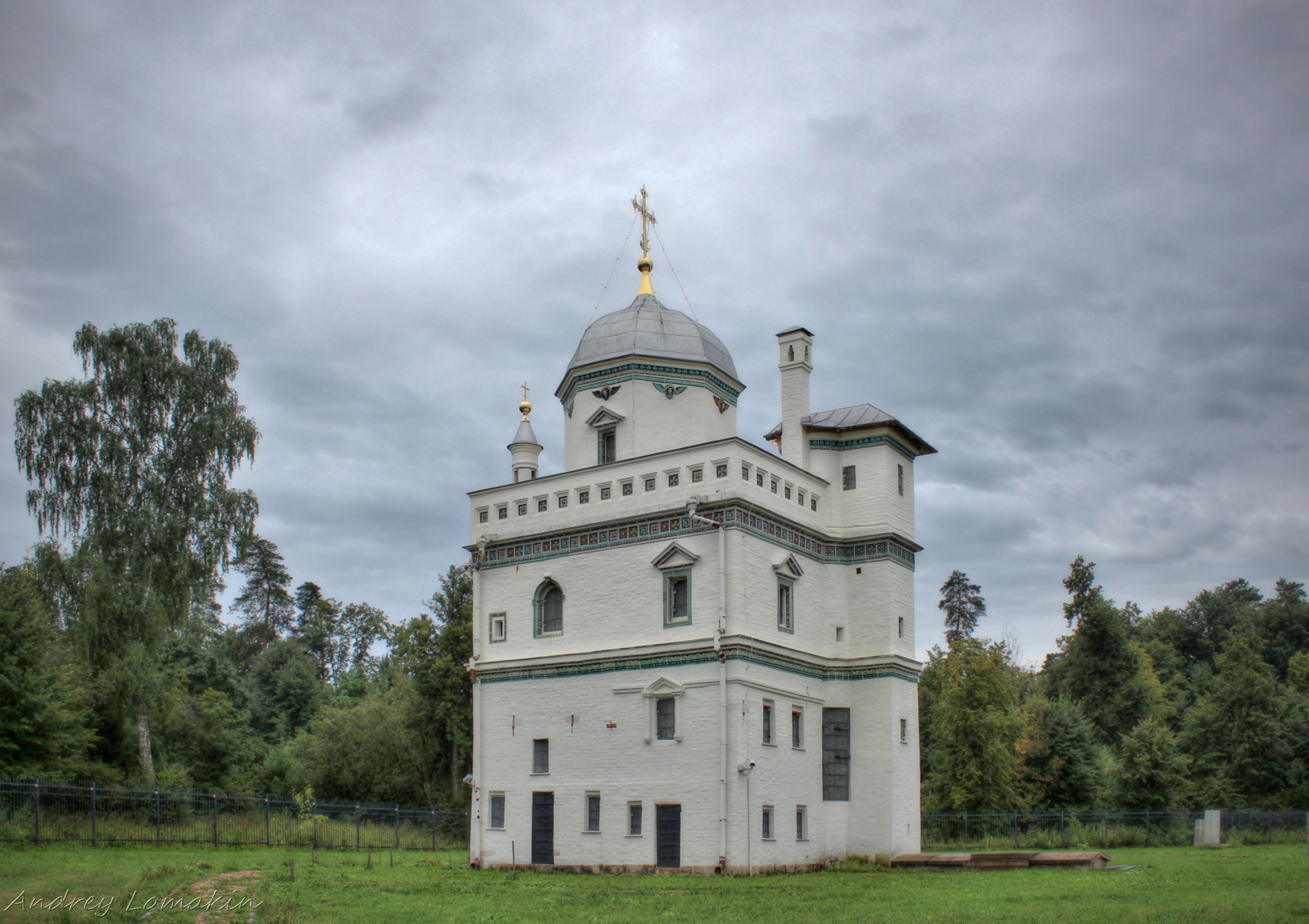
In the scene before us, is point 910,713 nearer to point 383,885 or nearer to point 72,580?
point 383,885

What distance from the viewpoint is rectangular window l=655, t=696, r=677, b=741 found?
3044 centimetres

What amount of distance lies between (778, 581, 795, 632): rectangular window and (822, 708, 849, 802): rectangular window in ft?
9.77

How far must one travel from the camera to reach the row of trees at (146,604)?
36688mm

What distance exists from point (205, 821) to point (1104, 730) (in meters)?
49.2

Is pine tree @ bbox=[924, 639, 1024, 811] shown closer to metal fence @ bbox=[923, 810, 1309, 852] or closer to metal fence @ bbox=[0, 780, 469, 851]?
metal fence @ bbox=[923, 810, 1309, 852]

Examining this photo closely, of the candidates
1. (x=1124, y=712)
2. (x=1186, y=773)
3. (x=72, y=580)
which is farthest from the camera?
Result: (x=1124, y=712)

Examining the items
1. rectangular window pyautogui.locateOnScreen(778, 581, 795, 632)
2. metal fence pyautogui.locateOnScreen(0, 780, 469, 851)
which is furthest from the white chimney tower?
metal fence pyautogui.locateOnScreen(0, 780, 469, 851)

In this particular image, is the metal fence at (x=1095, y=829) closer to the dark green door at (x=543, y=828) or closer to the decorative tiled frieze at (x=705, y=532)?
the decorative tiled frieze at (x=705, y=532)

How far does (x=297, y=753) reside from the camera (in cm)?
5616

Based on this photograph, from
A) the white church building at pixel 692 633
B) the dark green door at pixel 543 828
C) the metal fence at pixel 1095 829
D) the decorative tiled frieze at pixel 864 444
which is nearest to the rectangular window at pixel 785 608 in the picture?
the white church building at pixel 692 633

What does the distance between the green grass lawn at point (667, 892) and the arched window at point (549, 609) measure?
6.94 metres

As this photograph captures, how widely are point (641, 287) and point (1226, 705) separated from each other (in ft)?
120

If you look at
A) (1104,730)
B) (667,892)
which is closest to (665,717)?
(667,892)

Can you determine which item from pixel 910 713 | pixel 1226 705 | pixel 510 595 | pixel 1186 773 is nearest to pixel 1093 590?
pixel 1226 705
